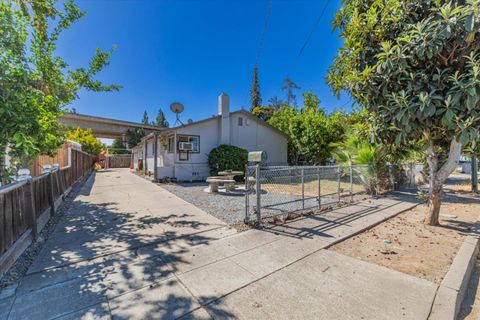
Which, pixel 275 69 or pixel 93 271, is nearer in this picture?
pixel 93 271

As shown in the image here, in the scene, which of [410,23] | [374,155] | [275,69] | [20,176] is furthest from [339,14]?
[275,69]

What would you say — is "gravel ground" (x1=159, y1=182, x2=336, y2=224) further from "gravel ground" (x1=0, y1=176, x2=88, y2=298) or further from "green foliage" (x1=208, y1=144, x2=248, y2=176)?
"green foliage" (x1=208, y1=144, x2=248, y2=176)

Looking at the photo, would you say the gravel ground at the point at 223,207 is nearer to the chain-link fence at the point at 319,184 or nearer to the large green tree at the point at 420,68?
the chain-link fence at the point at 319,184

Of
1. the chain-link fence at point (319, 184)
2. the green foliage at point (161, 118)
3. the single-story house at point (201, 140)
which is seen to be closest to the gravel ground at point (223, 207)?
the chain-link fence at point (319, 184)

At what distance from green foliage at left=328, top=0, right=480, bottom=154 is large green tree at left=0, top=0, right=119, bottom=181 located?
6.27 m

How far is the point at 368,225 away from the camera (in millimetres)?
4887

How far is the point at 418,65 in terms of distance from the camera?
4211 mm

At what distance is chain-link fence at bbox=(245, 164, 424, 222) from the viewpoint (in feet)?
18.9

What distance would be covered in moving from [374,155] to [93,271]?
9.90 metres

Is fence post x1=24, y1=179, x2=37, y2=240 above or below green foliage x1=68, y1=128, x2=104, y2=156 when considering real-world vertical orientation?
below

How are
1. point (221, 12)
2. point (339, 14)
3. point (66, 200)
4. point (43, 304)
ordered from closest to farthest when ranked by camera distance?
point (43, 304)
point (339, 14)
point (66, 200)
point (221, 12)

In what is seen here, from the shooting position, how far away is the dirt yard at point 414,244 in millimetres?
3158

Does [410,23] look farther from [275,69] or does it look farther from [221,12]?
[275,69]

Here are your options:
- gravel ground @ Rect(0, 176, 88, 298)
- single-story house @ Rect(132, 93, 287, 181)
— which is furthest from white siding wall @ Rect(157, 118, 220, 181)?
gravel ground @ Rect(0, 176, 88, 298)
